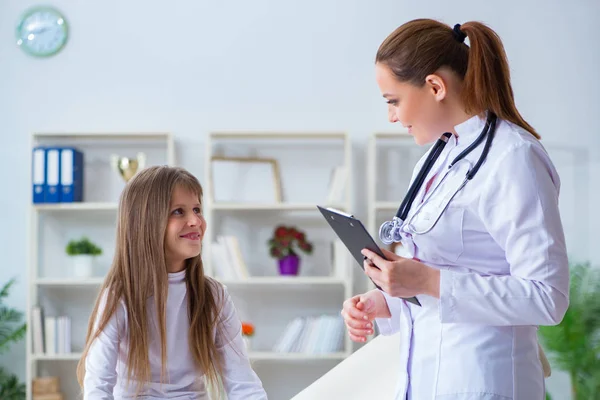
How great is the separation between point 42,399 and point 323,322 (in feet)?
5.19

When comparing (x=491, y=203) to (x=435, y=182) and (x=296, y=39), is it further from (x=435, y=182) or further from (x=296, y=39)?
(x=296, y=39)

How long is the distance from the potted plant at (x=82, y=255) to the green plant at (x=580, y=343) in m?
2.45

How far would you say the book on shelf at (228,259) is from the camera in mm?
4270

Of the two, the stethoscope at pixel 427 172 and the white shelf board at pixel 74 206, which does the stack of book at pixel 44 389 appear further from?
the stethoscope at pixel 427 172

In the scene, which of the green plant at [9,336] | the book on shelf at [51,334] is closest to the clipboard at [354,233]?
the book on shelf at [51,334]

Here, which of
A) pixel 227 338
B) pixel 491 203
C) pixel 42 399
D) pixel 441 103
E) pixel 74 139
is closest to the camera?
pixel 491 203

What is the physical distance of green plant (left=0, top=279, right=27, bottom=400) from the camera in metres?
4.32

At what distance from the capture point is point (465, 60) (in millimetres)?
1299

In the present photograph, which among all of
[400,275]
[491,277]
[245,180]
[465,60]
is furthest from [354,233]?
[245,180]

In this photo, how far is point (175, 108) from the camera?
4586 millimetres

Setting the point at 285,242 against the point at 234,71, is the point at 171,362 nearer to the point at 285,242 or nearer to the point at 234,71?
the point at 285,242

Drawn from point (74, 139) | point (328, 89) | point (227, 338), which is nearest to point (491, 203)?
point (227, 338)

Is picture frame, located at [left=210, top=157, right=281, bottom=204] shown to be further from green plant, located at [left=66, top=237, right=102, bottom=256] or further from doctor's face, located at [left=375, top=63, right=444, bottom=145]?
doctor's face, located at [left=375, top=63, right=444, bottom=145]

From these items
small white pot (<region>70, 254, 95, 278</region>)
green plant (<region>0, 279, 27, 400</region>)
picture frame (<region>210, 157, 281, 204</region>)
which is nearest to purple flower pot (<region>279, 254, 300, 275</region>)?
picture frame (<region>210, 157, 281, 204</region>)
